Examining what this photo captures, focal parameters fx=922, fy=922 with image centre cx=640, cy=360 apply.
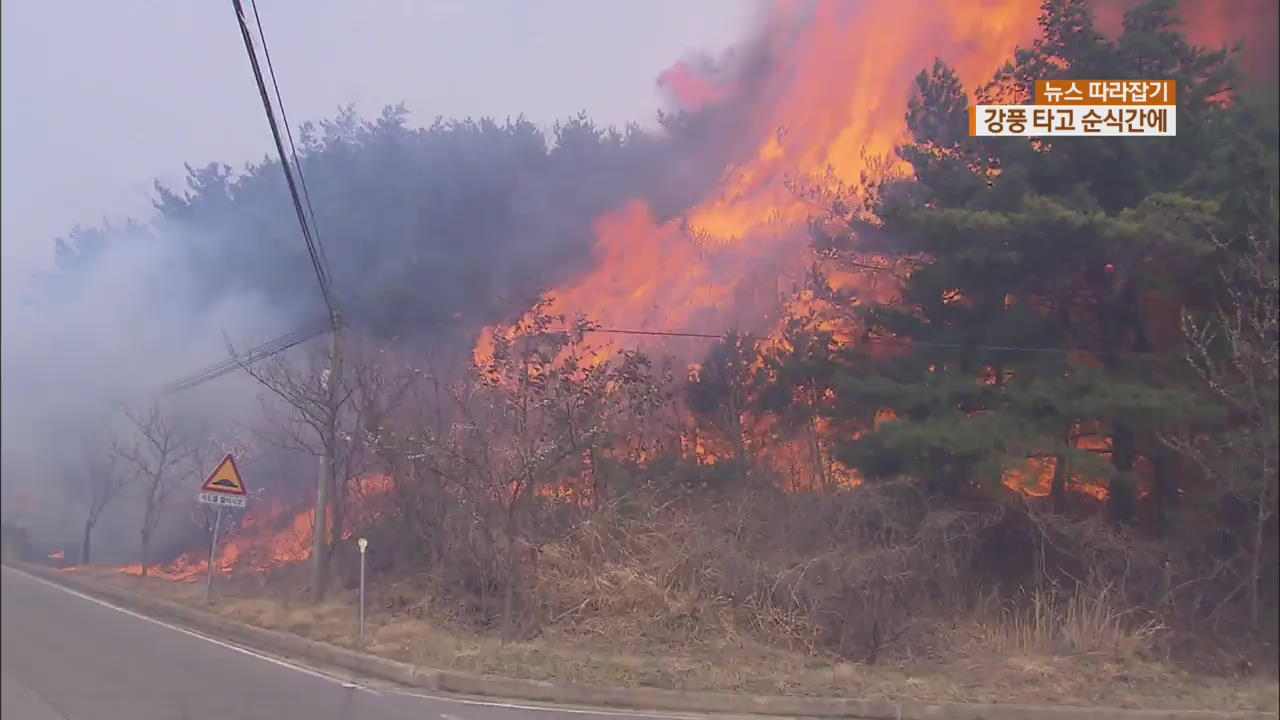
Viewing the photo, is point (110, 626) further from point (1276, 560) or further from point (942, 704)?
point (1276, 560)

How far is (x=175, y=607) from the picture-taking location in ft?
51.6

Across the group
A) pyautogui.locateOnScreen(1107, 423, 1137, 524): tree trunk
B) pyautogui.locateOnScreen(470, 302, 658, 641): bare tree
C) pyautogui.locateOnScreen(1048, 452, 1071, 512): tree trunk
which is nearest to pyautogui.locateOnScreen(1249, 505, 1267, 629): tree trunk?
pyautogui.locateOnScreen(1107, 423, 1137, 524): tree trunk

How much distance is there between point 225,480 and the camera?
46.9 ft

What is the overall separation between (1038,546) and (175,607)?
13.9 meters

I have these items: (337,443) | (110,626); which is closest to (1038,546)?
(337,443)

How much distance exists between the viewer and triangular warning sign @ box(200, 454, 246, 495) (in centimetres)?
1415

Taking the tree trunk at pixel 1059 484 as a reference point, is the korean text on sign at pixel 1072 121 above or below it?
above

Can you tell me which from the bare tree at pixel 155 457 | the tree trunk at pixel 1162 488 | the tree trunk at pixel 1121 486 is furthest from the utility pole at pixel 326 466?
the tree trunk at pixel 1162 488

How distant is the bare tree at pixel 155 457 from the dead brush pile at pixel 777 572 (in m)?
12.5

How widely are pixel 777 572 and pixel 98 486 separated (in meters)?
17.9
